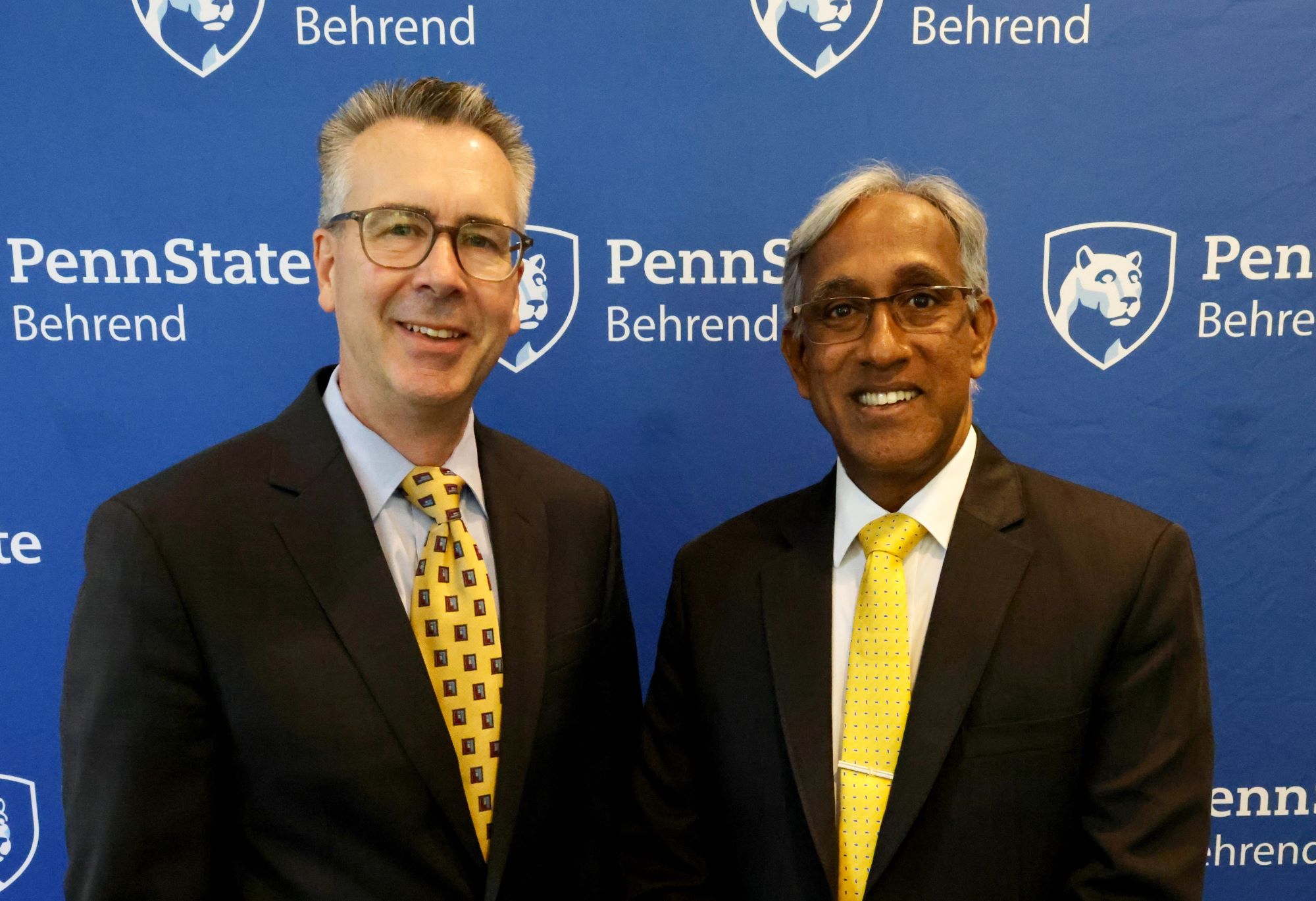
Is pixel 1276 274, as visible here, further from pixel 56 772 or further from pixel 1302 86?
pixel 56 772

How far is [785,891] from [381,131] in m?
1.41

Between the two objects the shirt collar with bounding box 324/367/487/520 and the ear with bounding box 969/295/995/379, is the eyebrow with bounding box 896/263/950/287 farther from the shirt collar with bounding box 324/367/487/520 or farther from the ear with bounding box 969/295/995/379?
the shirt collar with bounding box 324/367/487/520

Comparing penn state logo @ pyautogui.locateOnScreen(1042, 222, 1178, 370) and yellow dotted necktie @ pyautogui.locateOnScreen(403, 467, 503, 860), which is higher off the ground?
penn state logo @ pyautogui.locateOnScreen(1042, 222, 1178, 370)

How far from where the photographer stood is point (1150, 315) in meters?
2.25

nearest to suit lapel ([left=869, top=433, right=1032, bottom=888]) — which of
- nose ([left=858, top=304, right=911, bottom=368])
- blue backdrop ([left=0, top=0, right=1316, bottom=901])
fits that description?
nose ([left=858, top=304, right=911, bottom=368])

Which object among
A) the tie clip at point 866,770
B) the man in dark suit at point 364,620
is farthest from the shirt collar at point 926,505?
the man in dark suit at point 364,620

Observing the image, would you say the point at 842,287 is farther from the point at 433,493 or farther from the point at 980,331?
the point at 433,493

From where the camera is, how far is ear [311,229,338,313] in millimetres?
1638

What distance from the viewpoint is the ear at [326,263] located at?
1638 millimetres

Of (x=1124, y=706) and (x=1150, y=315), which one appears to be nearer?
(x=1124, y=706)

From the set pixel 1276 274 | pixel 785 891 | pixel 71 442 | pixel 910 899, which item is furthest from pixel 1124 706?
pixel 71 442

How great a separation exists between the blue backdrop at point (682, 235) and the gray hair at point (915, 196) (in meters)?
0.50

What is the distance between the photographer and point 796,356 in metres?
1.81

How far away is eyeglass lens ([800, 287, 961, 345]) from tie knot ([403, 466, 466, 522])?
676mm
